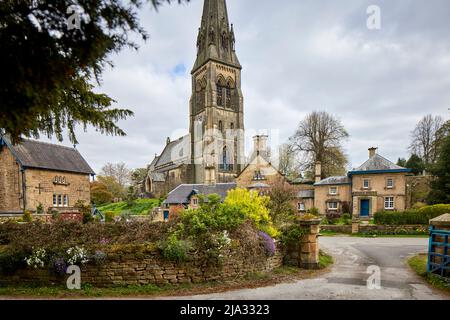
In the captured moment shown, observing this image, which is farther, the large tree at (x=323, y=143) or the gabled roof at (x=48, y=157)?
the large tree at (x=323, y=143)

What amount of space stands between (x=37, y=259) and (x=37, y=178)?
80.1ft

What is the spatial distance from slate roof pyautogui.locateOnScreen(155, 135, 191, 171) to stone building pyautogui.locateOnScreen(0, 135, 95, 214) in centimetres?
2127

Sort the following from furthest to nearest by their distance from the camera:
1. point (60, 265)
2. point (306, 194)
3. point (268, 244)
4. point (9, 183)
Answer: point (306, 194)
point (9, 183)
point (268, 244)
point (60, 265)

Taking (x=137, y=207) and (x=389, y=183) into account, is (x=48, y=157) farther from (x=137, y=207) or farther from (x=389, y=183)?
(x=389, y=183)

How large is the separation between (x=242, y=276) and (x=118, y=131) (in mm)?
6002

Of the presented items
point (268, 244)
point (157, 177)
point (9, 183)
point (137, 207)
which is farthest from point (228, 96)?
point (268, 244)

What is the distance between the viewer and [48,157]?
94.8 feet

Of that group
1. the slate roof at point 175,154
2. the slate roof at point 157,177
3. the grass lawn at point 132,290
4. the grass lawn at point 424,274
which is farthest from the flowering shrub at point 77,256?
the slate roof at point 157,177

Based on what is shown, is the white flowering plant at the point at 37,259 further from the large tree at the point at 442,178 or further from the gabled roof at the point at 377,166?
the large tree at the point at 442,178

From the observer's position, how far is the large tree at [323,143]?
3991cm

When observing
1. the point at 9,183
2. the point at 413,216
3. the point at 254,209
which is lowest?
the point at 413,216

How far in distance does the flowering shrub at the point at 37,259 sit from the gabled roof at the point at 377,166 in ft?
98.8

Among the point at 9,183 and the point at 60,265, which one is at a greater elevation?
the point at 9,183
